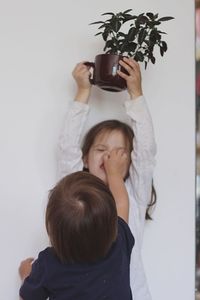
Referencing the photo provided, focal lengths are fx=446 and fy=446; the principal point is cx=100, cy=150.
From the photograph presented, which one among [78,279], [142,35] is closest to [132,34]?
[142,35]

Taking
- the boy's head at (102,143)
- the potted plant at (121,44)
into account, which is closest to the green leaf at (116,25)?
the potted plant at (121,44)

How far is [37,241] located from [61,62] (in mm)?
476

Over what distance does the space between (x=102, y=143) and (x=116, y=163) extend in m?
0.07

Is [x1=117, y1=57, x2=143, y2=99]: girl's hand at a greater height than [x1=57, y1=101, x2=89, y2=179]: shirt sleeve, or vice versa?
[x1=117, y1=57, x2=143, y2=99]: girl's hand

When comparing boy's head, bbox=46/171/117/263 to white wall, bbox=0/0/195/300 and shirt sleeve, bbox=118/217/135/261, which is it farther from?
white wall, bbox=0/0/195/300

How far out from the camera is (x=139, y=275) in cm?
115

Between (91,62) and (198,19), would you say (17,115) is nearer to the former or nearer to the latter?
(91,62)

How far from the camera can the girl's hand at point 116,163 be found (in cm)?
112

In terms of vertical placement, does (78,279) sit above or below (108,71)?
below

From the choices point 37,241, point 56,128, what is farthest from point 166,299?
point 56,128

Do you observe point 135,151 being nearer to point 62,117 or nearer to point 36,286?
point 62,117

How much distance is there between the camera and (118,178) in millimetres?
1107

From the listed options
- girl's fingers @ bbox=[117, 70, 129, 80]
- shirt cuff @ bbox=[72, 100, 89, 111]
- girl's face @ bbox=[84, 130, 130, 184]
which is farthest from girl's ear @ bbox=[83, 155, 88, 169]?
girl's fingers @ bbox=[117, 70, 129, 80]

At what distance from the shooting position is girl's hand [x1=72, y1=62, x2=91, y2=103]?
3.62ft
